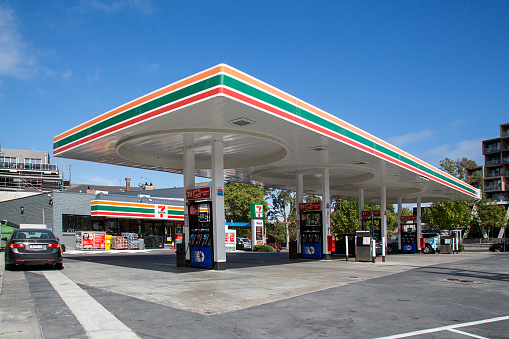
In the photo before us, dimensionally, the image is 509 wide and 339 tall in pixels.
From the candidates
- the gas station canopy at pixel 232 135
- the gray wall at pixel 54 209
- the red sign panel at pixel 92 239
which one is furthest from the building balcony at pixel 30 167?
the gas station canopy at pixel 232 135

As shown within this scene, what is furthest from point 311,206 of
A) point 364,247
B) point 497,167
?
point 497,167

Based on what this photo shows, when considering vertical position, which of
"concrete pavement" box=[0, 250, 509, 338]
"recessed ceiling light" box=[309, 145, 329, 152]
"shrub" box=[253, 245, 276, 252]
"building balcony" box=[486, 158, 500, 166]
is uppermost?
"building balcony" box=[486, 158, 500, 166]

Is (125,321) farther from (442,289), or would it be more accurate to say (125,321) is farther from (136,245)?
(136,245)

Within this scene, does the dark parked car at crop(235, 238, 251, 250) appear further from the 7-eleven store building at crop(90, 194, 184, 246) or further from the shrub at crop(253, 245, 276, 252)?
the 7-eleven store building at crop(90, 194, 184, 246)

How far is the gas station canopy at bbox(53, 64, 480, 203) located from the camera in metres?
11.9

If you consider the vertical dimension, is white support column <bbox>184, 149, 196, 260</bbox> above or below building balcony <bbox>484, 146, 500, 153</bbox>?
below

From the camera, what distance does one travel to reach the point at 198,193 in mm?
16109

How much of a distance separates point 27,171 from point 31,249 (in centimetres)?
7178

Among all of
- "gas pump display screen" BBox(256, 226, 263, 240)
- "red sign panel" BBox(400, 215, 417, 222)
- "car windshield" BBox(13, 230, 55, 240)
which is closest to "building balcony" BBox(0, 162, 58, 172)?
"gas pump display screen" BBox(256, 226, 263, 240)

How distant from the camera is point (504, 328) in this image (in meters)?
6.39

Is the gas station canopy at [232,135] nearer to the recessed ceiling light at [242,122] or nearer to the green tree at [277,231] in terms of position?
the recessed ceiling light at [242,122]

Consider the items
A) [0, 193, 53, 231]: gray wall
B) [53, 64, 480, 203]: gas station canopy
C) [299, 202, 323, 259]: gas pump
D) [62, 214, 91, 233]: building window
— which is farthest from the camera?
[62, 214, 91, 233]: building window

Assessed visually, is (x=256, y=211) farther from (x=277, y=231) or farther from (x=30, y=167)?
(x=30, y=167)

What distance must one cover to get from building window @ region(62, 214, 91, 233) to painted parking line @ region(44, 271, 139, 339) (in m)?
28.8
